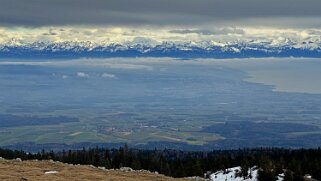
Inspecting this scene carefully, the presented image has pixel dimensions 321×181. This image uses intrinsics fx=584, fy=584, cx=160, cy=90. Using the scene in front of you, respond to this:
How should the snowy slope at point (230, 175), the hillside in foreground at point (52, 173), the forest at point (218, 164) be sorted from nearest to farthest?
Result: 1. the hillside in foreground at point (52, 173)
2. the forest at point (218, 164)
3. the snowy slope at point (230, 175)

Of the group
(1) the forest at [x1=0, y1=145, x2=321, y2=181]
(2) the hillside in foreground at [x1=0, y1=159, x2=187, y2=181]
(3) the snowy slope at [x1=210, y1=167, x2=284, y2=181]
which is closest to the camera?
(2) the hillside in foreground at [x1=0, y1=159, x2=187, y2=181]

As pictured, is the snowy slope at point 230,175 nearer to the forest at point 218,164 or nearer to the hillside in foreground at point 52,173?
the forest at point 218,164

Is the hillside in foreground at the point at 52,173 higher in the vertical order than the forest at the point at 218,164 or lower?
higher

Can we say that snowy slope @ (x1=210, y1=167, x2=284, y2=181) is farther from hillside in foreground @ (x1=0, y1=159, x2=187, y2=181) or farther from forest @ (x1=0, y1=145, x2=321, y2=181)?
hillside in foreground @ (x1=0, y1=159, x2=187, y2=181)

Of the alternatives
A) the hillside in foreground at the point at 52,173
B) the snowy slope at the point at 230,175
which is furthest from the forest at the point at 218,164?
the hillside in foreground at the point at 52,173

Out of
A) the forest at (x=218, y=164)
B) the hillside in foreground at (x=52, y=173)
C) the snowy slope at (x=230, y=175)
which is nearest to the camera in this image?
the hillside in foreground at (x=52, y=173)

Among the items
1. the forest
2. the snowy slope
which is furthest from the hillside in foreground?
the snowy slope

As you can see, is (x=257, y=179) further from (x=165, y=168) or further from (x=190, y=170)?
(x=165, y=168)

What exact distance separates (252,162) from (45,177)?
184 feet

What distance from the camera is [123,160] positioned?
140750 millimetres

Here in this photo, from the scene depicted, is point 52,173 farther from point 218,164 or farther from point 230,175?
point 218,164

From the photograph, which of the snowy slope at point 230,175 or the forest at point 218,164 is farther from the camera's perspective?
the snowy slope at point 230,175

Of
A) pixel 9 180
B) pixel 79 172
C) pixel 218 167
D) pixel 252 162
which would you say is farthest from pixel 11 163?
pixel 218 167

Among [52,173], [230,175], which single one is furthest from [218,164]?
[52,173]
